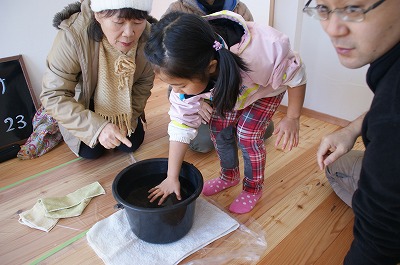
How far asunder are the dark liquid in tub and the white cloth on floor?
0.09 m

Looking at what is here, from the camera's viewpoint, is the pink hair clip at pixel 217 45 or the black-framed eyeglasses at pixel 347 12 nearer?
the black-framed eyeglasses at pixel 347 12

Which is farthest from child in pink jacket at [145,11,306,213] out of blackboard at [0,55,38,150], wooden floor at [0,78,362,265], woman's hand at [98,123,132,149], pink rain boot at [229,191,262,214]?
blackboard at [0,55,38,150]

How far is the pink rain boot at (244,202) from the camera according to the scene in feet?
3.62

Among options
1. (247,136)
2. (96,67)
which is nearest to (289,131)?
(247,136)

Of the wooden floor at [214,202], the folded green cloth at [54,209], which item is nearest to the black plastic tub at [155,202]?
the wooden floor at [214,202]

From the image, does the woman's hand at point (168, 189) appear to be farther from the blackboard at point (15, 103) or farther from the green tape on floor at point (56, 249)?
the blackboard at point (15, 103)

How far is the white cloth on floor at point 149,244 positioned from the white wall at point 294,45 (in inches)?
36.7

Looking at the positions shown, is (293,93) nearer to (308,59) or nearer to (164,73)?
(164,73)

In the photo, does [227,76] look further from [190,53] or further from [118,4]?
[118,4]

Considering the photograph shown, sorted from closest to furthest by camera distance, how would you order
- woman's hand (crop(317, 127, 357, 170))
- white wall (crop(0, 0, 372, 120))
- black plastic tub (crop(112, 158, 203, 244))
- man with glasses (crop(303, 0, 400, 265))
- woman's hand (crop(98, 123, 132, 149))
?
man with glasses (crop(303, 0, 400, 265)) → woman's hand (crop(317, 127, 357, 170)) → black plastic tub (crop(112, 158, 203, 244)) → woman's hand (crop(98, 123, 132, 149)) → white wall (crop(0, 0, 372, 120))

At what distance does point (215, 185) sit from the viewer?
1.21 meters

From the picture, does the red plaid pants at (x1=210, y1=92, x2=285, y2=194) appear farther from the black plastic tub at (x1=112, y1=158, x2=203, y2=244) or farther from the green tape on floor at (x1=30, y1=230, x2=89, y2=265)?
the green tape on floor at (x1=30, y1=230, x2=89, y2=265)

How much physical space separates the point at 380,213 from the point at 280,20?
135 cm

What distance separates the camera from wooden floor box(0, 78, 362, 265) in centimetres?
96
